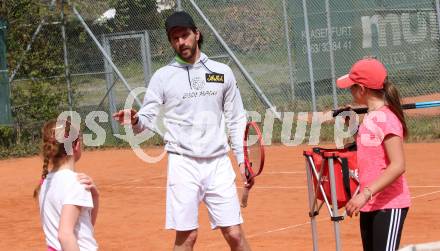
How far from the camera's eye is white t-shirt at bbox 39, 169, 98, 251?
15.4 feet

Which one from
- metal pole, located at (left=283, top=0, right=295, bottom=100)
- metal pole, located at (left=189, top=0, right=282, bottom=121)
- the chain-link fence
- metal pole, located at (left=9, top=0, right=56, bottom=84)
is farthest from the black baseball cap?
metal pole, located at (left=9, top=0, right=56, bottom=84)

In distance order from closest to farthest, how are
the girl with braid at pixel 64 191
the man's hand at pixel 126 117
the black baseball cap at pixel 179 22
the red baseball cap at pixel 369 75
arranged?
1. the girl with braid at pixel 64 191
2. the red baseball cap at pixel 369 75
3. the man's hand at pixel 126 117
4. the black baseball cap at pixel 179 22

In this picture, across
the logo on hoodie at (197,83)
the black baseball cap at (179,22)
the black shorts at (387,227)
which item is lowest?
the black shorts at (387,227)

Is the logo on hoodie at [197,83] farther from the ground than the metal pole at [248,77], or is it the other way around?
the metal pole at [248,77]

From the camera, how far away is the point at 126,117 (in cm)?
621

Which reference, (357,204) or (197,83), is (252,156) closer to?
(197,83)

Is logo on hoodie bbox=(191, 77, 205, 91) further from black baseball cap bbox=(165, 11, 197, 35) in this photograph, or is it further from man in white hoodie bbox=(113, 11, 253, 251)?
black baseball cap bbox=(165, 11, 197, 35)

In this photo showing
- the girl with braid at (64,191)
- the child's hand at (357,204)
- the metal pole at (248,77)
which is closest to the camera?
the girl with braid at (64,191)

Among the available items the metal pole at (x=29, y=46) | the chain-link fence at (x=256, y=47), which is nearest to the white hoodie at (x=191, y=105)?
the chain-link fence at (x=256, y=47)

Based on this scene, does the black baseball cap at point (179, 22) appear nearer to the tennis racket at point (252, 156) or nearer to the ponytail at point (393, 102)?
the tennis racket at point (252, 156)

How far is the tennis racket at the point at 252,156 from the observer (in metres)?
6.62

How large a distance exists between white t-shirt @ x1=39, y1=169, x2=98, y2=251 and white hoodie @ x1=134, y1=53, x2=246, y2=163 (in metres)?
1.69

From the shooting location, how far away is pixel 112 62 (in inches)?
813

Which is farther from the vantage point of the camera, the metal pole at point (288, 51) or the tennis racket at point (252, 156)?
the metal pole at point (288, 51)
